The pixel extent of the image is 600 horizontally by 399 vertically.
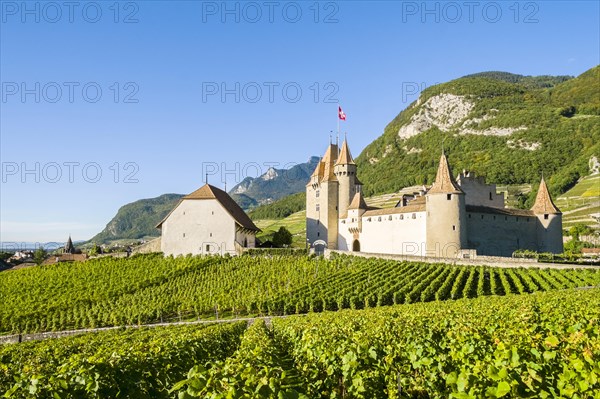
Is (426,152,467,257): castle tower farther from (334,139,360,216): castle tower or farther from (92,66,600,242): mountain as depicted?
(92,66,600,242): mountain

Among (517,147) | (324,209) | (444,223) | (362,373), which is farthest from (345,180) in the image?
(517,147)

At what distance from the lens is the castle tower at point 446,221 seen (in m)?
48.8

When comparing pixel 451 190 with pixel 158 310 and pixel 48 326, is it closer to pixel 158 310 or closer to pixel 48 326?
pixel 158 310

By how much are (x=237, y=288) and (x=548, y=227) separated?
119 ft

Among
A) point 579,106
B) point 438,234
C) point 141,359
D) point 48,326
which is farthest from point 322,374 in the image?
point 579,106

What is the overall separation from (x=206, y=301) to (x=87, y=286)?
16.4m

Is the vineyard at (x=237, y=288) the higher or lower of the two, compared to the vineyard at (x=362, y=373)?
lower

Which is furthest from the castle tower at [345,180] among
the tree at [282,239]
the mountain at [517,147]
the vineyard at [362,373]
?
the mountain at [517,147]


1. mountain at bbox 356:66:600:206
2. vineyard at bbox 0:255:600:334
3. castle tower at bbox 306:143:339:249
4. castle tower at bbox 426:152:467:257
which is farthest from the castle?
mountain at bbox 356:66:600:206

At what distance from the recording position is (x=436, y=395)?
6.54 meters

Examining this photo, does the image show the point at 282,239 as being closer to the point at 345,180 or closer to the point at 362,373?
the point at 345,180

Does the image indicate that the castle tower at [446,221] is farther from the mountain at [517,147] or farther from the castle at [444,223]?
the mountain at [517,147]

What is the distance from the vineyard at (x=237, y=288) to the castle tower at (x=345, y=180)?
13.6m

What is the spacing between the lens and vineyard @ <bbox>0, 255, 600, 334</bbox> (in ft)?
121
